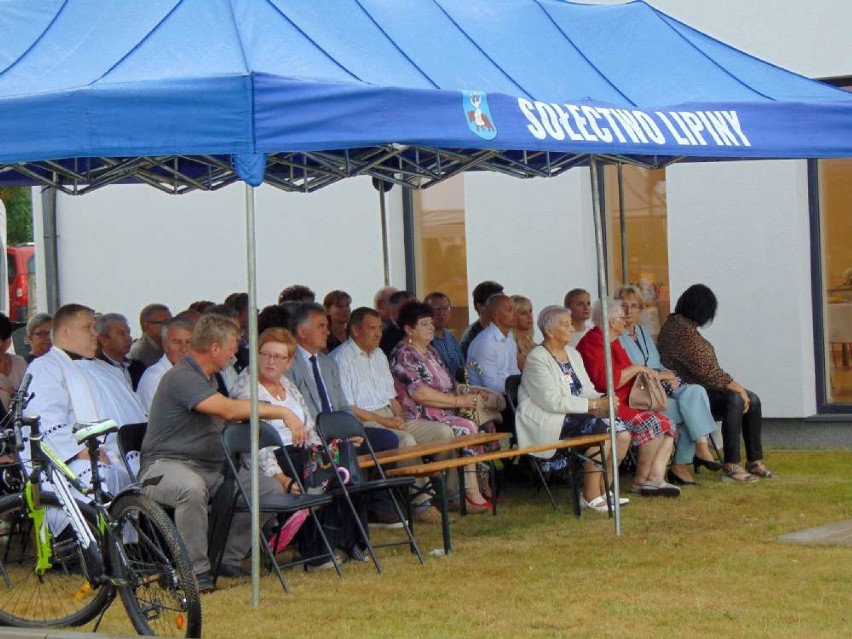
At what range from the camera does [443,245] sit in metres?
14.8

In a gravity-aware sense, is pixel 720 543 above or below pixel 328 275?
below

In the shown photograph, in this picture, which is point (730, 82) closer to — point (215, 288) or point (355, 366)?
point (355, 366)

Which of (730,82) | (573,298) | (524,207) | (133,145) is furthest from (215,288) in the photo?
(133,145)

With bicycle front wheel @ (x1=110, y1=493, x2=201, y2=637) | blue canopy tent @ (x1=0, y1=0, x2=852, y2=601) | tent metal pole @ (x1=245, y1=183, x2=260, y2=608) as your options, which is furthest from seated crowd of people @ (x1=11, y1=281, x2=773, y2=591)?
blue canopy tent @ (x1=0, y1=0, x2=852, y2=601)

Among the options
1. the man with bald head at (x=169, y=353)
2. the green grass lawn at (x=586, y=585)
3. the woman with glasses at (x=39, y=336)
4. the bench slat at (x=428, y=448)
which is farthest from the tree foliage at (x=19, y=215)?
the green grass lawn at (x=586, y=585)

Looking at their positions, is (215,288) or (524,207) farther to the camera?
(215,288)

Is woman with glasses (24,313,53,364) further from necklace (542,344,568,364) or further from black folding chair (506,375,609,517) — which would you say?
necklace (542,344,568,364)

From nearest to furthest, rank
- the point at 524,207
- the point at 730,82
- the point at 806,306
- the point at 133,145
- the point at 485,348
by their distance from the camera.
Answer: the point at 133,145 < the point at 730,82 < the point at 485,348 < the point at 806,306 < the point at 524,207

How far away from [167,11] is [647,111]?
101 inches

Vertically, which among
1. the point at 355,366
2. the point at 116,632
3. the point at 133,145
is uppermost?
the point at 133,145

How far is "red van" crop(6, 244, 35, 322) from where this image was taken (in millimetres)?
23922

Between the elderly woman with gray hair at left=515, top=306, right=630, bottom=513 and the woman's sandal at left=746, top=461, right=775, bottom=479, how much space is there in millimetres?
1560

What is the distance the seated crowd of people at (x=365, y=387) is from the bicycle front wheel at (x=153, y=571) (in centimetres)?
26

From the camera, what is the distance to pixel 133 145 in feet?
21.6
